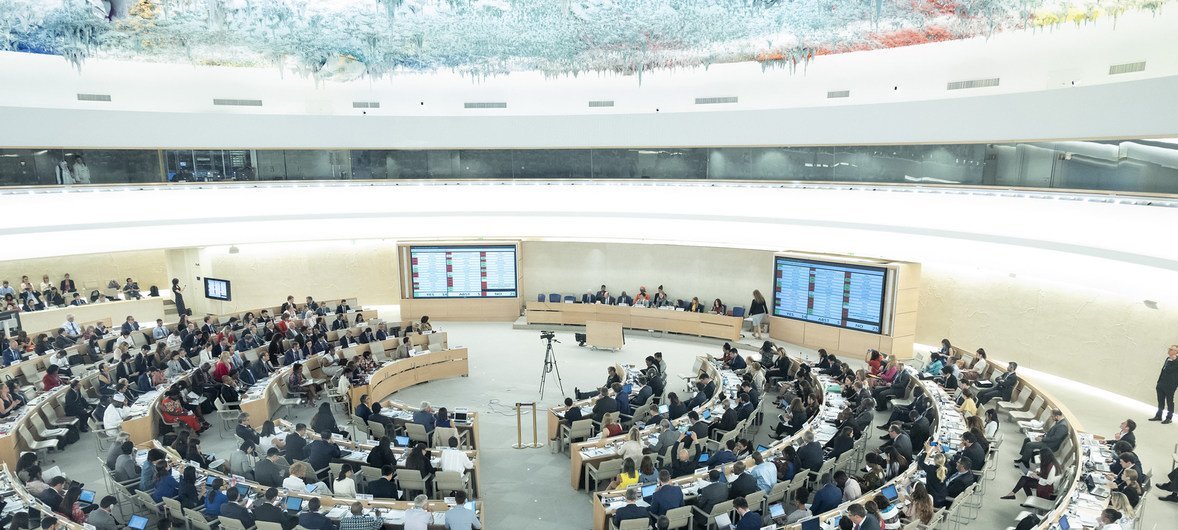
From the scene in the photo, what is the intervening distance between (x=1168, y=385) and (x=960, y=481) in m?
6.76

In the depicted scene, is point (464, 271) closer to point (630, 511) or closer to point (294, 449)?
point (294, 449)

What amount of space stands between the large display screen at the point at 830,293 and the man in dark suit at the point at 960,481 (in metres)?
8.20

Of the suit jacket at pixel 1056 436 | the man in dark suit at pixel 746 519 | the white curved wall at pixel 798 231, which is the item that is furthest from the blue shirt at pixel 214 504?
the white curved wall at pixel 798 231

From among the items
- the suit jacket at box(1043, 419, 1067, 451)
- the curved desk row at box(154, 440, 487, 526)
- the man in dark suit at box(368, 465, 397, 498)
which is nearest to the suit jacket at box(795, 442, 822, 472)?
the suit jacket at box(1043, 419, 1067, 451)

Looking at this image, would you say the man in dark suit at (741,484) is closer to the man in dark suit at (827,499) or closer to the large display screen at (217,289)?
the man in dark suit at (827,499)

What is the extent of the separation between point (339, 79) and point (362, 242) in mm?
5132

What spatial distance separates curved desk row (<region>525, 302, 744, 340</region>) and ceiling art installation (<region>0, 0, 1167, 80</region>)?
21.7ft

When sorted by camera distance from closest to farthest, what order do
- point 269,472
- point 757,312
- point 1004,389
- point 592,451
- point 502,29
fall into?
1. point 269,472
2. point 592,451
3. point 1004,389
4. point 502,29
5. point 757,312

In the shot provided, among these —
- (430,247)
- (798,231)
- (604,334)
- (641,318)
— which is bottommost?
(641,318)

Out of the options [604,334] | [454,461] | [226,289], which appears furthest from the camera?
[226,289]

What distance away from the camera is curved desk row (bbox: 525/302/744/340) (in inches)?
719

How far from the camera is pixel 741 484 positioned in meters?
8.53

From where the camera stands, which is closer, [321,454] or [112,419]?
[321,454]

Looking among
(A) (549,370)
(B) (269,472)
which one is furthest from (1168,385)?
(B) (269,472)
